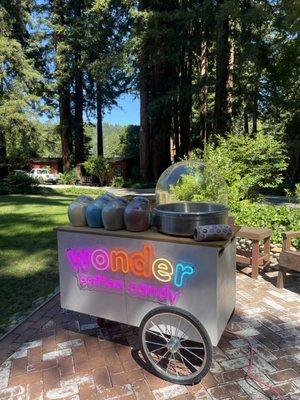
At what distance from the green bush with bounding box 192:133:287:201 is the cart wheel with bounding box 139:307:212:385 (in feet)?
14.8

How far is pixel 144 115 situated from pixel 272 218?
20460 mm

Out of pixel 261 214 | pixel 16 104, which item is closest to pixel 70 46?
pixel 16 104

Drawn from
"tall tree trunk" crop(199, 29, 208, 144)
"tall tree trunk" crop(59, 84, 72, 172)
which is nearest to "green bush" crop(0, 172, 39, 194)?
"tall tree trunk" crop(199, 29, 208, 144)

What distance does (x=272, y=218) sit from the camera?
225 inches

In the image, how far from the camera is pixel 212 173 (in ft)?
13.4

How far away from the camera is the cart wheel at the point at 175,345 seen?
8.48 feet

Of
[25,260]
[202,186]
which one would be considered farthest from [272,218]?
[25,260]

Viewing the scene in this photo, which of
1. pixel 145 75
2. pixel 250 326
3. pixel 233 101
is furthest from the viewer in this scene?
pixel 145 75

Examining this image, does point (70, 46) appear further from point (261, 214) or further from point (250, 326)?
point (250, 326)

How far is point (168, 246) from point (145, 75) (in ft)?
70.6

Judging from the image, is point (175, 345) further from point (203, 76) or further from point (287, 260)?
point (203, 76)

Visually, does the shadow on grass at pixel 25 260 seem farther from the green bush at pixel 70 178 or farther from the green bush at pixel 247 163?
the green bush at pixel 70 178

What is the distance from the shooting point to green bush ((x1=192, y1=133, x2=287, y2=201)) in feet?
25.0

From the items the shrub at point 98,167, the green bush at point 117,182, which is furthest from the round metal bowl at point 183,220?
the shrub at point 98,167
